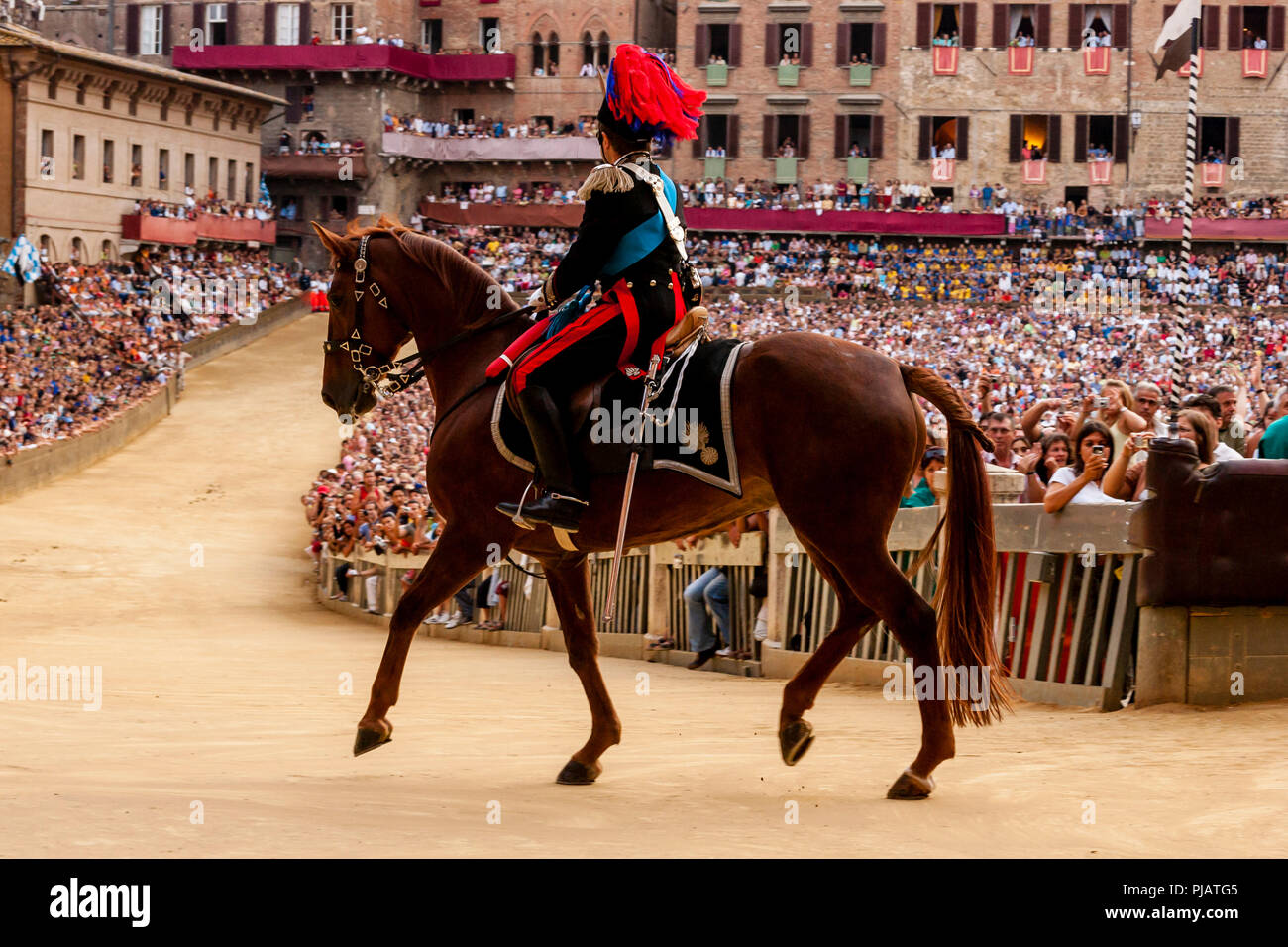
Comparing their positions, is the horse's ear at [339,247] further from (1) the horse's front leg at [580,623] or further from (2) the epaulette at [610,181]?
(1) the horse's front leg at [580,623]

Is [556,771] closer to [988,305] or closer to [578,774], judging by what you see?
[578,774]

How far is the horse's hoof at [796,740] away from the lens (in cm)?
774

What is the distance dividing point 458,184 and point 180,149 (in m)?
11.8

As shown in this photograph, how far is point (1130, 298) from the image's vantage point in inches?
1956

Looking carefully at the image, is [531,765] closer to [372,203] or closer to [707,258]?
[707,258]

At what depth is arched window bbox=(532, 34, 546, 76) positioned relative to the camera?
69.3 meters

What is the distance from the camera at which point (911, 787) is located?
23.0 feet

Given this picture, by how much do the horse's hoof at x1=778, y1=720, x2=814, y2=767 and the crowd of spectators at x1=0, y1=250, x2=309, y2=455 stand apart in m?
31.8

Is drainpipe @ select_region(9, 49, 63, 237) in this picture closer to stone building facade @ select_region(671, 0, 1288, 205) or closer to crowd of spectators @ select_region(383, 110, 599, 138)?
crowd of spectators @ select_region(383, 110, 599, 138)

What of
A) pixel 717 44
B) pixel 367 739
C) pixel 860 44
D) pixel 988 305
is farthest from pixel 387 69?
pixel 367 739

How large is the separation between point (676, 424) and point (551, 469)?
629 millimetres

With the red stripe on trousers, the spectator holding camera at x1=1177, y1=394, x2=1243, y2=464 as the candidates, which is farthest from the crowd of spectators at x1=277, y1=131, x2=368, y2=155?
the red stripe on trousers

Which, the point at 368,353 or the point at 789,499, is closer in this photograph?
the point at 789,499

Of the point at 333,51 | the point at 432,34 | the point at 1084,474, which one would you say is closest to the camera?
the point at 1084,474
